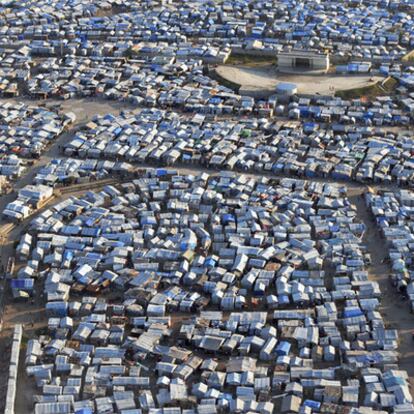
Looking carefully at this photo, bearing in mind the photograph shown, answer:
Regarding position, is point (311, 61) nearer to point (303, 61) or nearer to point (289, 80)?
point (303, 61)

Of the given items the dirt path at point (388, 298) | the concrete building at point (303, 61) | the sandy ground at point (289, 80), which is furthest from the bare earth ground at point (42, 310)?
the concrete building at point (303, 61)

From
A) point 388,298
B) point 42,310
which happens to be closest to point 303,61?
point 388,298

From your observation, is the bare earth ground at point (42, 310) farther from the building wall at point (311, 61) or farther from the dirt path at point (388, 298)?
the building wall at point (311, 61)

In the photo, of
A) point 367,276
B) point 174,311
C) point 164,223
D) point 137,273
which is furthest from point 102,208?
point 367,276

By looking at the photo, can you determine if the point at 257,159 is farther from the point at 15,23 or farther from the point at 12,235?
the point at 15,23

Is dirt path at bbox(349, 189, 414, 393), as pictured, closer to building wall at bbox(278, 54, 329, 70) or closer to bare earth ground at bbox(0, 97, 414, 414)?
bare earth ground at bbox(0, 97, 414, 414)
